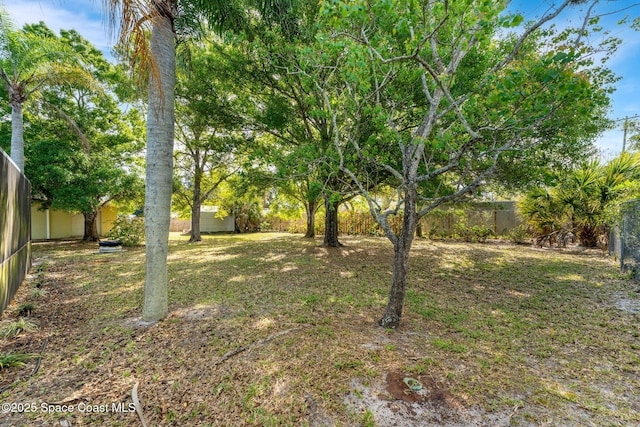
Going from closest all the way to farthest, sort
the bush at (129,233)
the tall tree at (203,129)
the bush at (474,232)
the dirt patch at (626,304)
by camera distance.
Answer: the dirt patch at (626,304) → the tall tree at (203,129) → the bush at (129,233) → the bush at (474,232)

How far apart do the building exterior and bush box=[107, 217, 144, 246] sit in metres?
2.87

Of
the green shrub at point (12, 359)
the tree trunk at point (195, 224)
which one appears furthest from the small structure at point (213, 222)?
the green shrub at point (12, 359)

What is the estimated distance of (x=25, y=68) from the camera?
7.37m

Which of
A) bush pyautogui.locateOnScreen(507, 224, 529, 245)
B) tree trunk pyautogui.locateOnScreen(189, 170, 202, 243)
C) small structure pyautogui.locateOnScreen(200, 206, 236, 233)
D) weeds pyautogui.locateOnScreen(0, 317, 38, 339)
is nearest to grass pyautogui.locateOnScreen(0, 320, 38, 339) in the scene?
weeds pyautogui.locateOnScreen(0, 317, 38, 339)

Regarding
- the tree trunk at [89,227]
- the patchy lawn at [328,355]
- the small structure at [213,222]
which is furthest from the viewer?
the small structure at [213,222]

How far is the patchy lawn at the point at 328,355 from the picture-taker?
2.18 metres

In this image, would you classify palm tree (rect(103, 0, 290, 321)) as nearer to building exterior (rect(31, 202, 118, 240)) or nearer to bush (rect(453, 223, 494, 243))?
bush (rect(453, 223, 494, 243))

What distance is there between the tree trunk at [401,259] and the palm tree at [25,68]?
897 centimetres

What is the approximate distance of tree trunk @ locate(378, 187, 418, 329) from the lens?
11.8ft

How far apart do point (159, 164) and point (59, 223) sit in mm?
16451

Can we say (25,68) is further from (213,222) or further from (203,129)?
(213,222)

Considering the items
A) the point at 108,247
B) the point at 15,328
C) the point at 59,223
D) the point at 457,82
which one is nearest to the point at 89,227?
the point at 59,223

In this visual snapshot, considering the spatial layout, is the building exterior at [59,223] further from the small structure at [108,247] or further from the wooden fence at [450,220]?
the wooden fence at [450,220]

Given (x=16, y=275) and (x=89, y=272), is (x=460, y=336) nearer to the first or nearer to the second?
(x=16, y=275)
